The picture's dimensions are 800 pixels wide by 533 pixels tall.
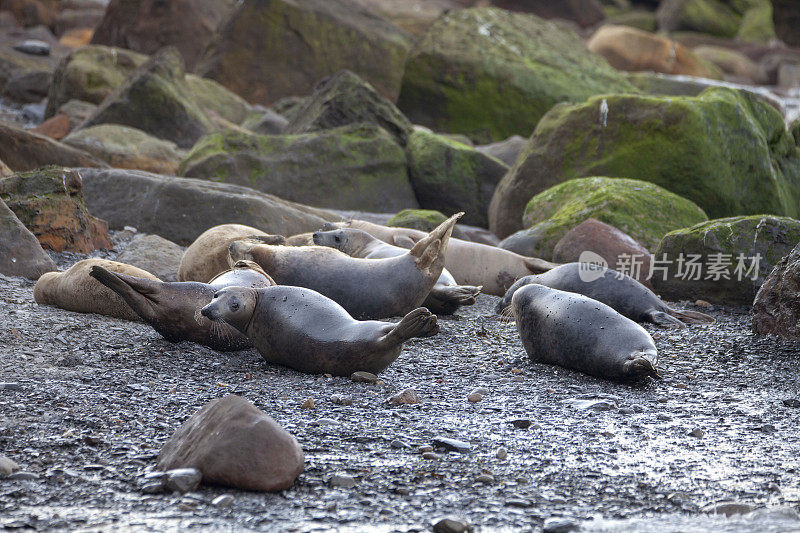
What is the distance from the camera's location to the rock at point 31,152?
27.6ft

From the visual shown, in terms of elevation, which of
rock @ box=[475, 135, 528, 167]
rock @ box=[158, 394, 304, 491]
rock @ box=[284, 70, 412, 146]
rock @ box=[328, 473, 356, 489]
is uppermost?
rock @ box=[284, 70, 412, 146]

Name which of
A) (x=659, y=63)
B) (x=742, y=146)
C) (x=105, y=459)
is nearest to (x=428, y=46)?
(x=742, y=146)

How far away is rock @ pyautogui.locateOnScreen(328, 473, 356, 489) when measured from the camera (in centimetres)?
245

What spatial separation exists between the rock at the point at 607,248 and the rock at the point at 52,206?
355 centimetres

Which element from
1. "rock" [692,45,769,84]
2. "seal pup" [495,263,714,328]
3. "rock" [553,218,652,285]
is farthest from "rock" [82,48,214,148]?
"rock" [692,45,769,84]

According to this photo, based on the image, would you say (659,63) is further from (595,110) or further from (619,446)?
(619,446)

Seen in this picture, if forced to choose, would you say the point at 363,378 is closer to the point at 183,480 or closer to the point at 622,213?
the point at 183,480

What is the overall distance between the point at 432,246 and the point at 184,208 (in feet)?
10.6

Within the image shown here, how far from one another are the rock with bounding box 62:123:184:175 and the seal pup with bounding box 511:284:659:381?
709 centimetres

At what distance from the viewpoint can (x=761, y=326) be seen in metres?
4.64

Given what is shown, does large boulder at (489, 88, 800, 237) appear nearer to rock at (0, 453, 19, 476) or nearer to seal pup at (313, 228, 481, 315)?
seal pup at (313, 228, 481, 315)

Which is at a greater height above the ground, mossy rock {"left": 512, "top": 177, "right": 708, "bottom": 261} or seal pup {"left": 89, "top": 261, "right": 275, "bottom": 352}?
mossy rock {"left": 512, "top": 177, "right": 708, "bottom": 261}

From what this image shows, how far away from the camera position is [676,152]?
786cm

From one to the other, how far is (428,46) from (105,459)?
11187 mm
